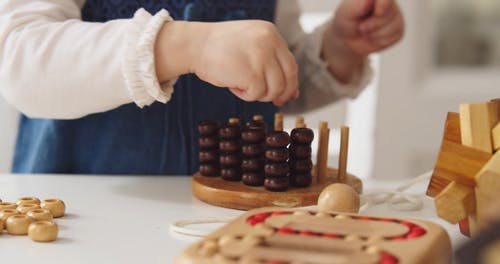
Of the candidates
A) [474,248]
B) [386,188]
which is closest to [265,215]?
[474,248]

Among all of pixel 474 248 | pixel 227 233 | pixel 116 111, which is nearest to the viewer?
pixel 474 248

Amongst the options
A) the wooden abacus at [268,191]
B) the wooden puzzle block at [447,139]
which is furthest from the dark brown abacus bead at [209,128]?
the wooden puzzle block at [447,139]

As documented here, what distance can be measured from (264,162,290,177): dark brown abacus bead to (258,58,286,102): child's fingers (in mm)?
56

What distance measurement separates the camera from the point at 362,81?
90 centimetres

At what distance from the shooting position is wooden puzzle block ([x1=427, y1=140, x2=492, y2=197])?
17.4 inches

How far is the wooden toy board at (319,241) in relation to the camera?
34 centimetres

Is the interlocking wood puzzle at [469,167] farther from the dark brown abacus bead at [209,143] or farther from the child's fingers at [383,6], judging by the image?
the child's fingers at [383,6]

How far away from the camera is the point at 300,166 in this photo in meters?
0.60

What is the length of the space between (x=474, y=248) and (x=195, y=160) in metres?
0.61

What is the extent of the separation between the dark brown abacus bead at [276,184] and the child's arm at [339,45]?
282 mm

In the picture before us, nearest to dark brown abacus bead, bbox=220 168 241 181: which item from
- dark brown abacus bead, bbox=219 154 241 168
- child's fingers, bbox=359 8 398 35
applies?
dark brown abacus bead, bbox=219 154 241 168

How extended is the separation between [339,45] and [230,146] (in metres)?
0.29

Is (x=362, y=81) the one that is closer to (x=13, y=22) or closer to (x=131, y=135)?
(x=131, y=135)

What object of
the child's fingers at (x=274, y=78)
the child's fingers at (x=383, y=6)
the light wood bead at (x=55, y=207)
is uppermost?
the child's fingers at (x=383, y=6)
